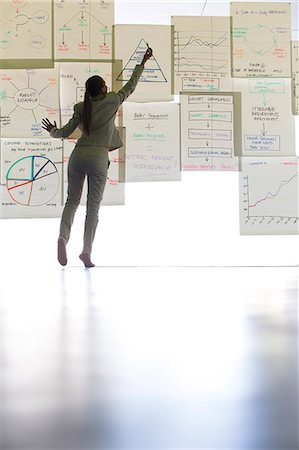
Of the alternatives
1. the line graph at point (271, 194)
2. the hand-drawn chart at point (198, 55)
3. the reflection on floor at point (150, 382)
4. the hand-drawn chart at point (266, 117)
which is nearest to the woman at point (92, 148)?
the hand-drawn chart at point (198, 55)

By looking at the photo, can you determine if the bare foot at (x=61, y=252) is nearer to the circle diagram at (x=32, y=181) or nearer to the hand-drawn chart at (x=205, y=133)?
the circle diagram at (x=32, y=181)

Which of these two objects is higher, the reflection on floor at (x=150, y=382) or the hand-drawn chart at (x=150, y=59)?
the hand-drawn chart at (x=150, y=59)

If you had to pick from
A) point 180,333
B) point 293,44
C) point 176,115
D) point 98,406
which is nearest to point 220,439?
point 98,406

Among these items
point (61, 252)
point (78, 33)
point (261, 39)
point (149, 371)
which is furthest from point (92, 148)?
point (149, 371)

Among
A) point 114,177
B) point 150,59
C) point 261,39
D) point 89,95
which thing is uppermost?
point 261,39

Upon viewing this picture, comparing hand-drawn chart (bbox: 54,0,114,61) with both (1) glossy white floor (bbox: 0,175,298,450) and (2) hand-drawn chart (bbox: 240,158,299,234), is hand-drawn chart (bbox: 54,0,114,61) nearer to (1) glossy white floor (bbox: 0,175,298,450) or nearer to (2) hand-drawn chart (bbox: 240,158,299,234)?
(2) hand-drawn chart (bbox: 240,158,299,234)

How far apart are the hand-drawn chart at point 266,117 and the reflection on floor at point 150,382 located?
118 inches

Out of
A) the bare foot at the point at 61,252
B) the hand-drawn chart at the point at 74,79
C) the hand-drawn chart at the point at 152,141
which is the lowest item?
the bare foot at the point at 61,252

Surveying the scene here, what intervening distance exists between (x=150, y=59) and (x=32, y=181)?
108 cm

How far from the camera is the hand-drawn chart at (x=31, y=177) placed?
3830mm

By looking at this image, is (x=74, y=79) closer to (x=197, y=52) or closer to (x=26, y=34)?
(x=26, y=34)

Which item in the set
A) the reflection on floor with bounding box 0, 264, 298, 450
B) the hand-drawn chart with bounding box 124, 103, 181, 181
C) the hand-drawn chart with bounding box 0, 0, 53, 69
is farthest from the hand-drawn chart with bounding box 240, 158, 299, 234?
the reflection on floor with bounding box 0, 264, 298, 450

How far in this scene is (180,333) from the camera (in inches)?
33.7

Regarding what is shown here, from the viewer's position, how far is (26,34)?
12.8 feet
